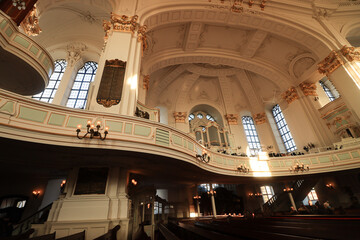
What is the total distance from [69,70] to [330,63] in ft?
63.2

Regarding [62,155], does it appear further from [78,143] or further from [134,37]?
[134,37]

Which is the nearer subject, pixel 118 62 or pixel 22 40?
pixel 22 40

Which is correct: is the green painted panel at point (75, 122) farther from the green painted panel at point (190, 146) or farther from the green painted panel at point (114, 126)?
the green painted panel at point (190, 146)

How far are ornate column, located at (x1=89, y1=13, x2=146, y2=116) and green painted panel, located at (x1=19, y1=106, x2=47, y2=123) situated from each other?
1829mm

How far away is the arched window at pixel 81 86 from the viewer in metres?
11.8

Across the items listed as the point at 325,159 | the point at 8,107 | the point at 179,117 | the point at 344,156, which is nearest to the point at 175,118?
the point at 179,117

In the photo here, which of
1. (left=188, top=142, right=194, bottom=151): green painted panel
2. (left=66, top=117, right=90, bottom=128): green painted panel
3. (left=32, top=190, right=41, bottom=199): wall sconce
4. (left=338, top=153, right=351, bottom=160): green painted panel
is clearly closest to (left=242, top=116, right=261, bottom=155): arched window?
(left=338, top=153, right=351, bottom=160): green painted panel

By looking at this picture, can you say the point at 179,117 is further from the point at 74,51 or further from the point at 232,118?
the point at 74,51

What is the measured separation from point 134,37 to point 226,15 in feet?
25.0

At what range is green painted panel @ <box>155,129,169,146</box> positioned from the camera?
572cm

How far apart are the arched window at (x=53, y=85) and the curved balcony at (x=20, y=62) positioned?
3991 mm

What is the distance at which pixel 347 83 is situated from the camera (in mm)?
11312

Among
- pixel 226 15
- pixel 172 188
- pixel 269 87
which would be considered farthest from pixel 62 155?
pixel 269 87

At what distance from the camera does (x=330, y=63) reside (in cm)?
1247
